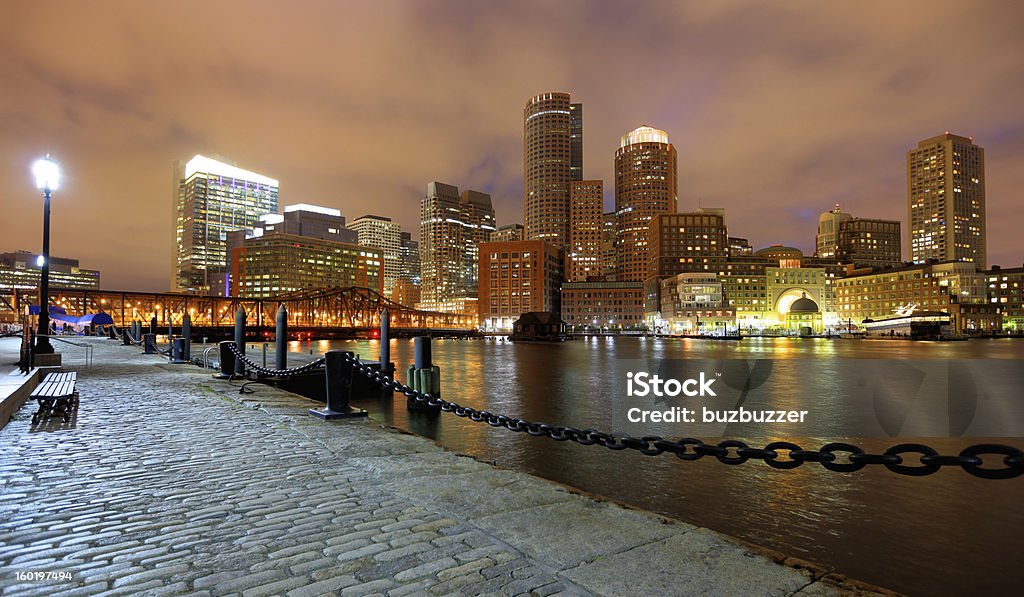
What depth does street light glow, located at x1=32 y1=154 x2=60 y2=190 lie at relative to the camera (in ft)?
53.0

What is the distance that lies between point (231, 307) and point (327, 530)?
133 meters

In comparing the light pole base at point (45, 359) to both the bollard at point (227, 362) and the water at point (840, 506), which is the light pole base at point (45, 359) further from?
the water at point (840, 506)

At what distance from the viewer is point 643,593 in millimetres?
2988

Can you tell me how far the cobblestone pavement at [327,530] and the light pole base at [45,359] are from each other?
11.3 meters

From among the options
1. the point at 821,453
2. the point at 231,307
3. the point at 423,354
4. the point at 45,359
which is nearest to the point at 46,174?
the point at 45,359

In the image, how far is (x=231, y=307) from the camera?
397 ft

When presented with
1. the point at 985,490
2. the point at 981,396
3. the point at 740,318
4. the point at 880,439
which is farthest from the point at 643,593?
the point at 740,318

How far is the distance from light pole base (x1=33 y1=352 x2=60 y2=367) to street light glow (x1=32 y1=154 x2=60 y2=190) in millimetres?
5213

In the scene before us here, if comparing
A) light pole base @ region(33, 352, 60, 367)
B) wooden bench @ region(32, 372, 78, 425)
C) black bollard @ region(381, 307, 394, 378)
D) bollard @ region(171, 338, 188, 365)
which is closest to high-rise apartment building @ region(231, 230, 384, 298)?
bollard @ region(171, 338, 188, 365)

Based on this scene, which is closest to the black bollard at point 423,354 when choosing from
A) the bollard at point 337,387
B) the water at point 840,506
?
the water at point 840,506

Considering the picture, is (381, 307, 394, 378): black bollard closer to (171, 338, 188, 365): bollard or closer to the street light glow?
(171, 338, 188, 365): bollard

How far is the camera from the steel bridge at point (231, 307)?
96.9 m

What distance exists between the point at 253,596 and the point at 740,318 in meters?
205

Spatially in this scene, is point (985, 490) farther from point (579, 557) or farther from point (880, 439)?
point (579, 557)
